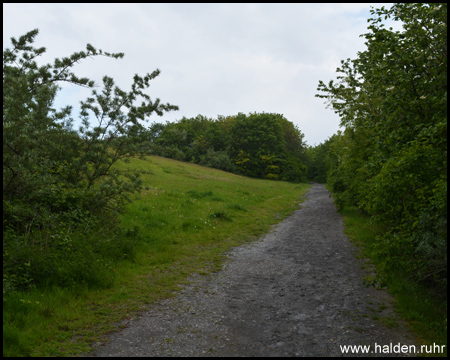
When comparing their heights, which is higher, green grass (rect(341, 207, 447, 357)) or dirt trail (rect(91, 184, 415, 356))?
green grass (rect(341, 207, 447, 357))

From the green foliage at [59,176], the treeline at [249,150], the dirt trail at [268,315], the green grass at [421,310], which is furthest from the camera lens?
the treeline at [249,150]

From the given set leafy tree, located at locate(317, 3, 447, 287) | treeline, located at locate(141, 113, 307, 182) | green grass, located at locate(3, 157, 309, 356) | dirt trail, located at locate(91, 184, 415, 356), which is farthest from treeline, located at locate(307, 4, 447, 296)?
treeline, located at locate(141, 113, 307, 182)

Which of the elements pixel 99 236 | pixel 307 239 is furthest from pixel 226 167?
pixel 99 236

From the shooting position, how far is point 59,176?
31.0ft

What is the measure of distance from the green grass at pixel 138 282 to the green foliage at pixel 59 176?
539 mm

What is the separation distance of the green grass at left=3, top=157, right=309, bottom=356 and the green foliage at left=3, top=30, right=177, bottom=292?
54 centimetres

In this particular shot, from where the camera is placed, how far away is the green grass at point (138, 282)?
525cm

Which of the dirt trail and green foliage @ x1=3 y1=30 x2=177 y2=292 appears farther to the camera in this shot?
green foliage @ x1=3 y1=30 x2=177 y2=292

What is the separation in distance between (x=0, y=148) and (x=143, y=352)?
5.10 metres

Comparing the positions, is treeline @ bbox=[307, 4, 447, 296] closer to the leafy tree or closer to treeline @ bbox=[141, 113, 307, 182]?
the leafy tree

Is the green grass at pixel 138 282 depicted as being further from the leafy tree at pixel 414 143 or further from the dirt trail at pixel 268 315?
the leafy tree at pixel 414 143

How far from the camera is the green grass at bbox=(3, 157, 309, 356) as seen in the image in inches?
207

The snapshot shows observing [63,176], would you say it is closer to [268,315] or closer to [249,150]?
[268,315]

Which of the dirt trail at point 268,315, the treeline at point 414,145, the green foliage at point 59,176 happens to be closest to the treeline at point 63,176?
the green foliage at point 59,176
